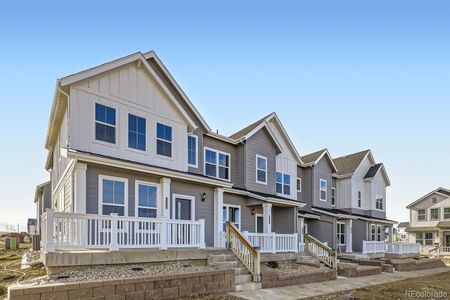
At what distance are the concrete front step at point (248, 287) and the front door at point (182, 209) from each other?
4330mm

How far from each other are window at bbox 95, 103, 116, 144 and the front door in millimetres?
3685

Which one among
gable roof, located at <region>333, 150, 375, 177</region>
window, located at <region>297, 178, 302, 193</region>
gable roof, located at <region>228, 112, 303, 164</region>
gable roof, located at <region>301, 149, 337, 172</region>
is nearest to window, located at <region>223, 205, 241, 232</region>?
gable roof, located at <region>228, 112, 303, 164</region>

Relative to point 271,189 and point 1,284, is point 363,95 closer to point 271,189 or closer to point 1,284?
point 271,189

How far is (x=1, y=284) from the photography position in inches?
367

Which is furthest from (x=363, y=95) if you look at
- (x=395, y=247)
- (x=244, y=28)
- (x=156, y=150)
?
(x=395, y=247)

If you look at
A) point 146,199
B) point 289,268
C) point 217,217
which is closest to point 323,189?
point 289,268

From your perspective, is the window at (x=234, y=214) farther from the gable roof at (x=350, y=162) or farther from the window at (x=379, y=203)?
the window at (x=379, y=203)

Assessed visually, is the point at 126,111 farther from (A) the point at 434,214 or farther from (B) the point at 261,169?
(A) the point at 434,214

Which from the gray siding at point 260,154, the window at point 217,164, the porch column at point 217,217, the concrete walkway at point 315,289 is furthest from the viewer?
the gray siding at point 260,154

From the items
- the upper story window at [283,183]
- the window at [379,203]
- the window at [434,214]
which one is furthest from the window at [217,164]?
the window at [434,214]

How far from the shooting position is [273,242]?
16.4 m

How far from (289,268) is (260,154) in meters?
7.84

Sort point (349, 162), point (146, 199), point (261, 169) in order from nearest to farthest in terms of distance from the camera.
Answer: point (146, 199)
point (261, 169)
point (349, 162)

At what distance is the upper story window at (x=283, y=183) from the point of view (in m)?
23.4
